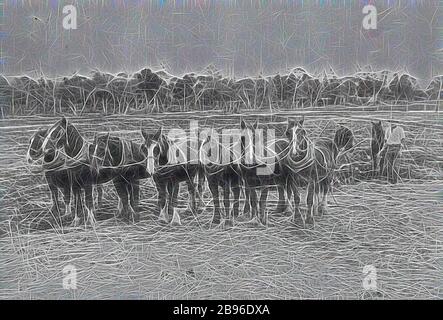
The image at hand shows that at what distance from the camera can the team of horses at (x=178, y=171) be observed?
110 inches

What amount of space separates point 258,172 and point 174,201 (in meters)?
0.54

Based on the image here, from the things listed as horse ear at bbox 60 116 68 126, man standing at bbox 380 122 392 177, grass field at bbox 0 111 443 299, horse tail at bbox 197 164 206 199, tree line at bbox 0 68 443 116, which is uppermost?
tree line at bbox 0 68 443 116

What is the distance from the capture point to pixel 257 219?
9.29 feet

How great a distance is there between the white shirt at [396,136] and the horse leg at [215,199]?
108 cm

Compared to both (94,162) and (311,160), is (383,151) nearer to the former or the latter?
(311,160)

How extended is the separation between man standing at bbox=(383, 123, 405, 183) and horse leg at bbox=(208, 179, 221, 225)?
3.41 ft

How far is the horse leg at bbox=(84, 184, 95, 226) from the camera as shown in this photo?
2824mm

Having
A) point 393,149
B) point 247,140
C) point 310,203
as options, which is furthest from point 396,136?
point 247,140

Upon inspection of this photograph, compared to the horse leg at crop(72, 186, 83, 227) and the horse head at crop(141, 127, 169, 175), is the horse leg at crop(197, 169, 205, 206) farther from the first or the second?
the horse leg at crop(72, 186, 83, 227)

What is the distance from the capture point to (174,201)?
284cm

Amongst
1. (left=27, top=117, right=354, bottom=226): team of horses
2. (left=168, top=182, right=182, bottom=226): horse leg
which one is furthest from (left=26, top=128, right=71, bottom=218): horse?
(left=168, top=182, right=182, bottom=226): horse leg

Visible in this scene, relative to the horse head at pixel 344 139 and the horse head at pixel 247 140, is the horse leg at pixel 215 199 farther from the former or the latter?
the horse head at pixel 344 139

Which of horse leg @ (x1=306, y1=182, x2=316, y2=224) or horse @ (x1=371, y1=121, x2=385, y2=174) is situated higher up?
horse @ (x1=371, y1=121, x2=385, y2=174)

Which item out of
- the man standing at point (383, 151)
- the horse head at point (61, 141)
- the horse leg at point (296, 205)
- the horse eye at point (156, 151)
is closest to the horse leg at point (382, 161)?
the man standing at point (383, 151)
